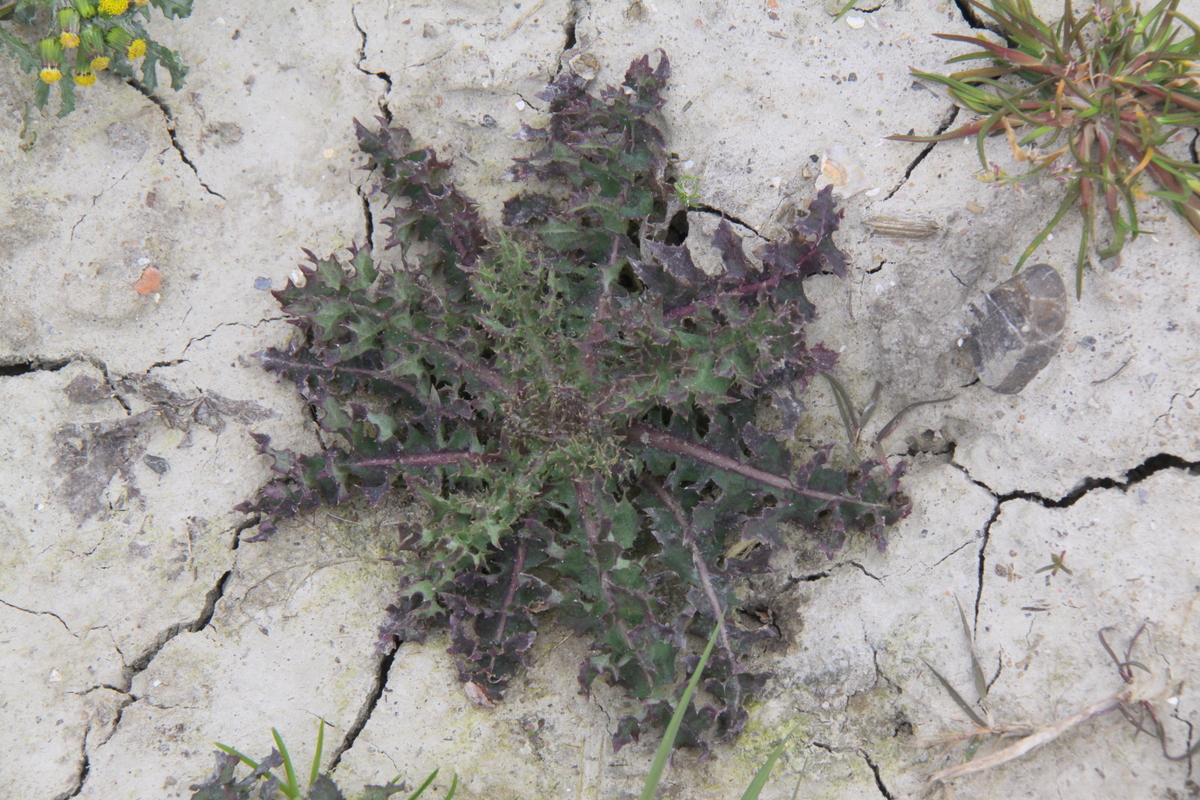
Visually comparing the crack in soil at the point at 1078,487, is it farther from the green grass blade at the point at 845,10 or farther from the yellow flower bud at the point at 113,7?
the yellow flower bud at the point at 113,7

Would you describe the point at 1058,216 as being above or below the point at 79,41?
above

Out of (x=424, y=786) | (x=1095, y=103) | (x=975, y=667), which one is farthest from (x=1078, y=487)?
(x=424, y=786)

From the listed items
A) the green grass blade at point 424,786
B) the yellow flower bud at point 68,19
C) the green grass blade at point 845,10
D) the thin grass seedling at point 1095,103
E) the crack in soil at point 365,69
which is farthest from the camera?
the crack in soil at point 365,69

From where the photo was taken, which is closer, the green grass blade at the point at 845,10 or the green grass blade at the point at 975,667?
the green grass blade at the point at 975,667

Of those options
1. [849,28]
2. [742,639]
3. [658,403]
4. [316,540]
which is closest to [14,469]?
[316,540]

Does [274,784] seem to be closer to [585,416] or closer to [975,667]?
[585,416]

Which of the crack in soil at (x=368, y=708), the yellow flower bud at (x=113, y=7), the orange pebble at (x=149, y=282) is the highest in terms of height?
the yellow flower bud at (x=113, y=7)

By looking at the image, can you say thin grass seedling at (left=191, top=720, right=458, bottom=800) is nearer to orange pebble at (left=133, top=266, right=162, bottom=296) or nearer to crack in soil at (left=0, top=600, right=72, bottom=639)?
crack in soil at (left=0, top=600, right=72, bottom=639)

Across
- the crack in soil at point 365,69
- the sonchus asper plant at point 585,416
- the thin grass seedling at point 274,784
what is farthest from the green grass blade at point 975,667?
the crack in soil at point 365,69
